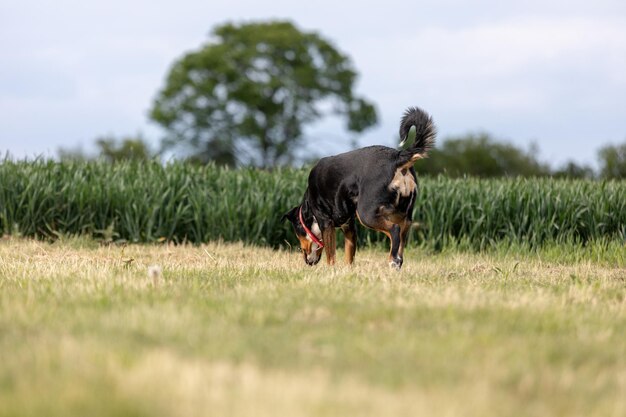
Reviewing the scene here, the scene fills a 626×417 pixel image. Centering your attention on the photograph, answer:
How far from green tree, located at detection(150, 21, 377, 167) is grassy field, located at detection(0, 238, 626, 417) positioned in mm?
33010

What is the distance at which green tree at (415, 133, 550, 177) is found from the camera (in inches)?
1729

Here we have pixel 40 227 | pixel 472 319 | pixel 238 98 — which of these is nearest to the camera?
pixel 472 319

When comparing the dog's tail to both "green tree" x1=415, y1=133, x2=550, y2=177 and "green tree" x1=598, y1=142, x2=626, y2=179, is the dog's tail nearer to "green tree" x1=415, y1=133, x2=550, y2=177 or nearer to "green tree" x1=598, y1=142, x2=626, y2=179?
"green tree" x1=598, y1=142, x2=626, y2=179

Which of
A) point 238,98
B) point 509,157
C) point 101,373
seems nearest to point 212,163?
point 101,373

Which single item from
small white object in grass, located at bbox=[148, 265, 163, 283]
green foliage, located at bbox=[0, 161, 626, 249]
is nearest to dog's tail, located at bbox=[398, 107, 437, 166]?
small white object in grass, located at bbox=[148, 265, 163, 283]

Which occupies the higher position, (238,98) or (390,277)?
(238,98)

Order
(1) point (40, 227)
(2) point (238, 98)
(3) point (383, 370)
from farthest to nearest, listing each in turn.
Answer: (2) point (238, 98), (1) point (40, 227), (3) point (383, 370)

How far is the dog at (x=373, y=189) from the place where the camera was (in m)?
8.41

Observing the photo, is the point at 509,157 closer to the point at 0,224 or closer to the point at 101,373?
the point at 0,224

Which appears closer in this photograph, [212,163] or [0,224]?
[0,224]

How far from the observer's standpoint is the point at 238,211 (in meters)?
13.3

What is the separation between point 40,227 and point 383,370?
10.3m

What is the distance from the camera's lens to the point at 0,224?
1341cm

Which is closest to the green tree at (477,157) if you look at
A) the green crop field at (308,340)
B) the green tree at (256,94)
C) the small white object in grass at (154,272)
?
the green tree at (256,94)
